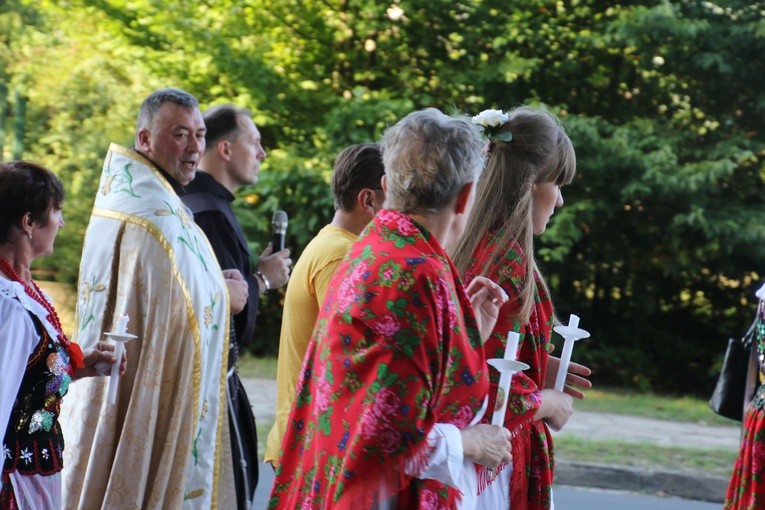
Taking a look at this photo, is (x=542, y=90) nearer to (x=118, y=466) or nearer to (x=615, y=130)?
(x=615, y=130)

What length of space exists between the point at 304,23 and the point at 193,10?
157 cm

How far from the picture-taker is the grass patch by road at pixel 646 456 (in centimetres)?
840

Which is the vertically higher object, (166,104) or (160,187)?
(166,104)

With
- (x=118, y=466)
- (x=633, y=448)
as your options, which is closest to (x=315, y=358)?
(x=118, y=466)

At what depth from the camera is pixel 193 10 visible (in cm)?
1423

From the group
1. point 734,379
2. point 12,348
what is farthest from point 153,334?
point 734,379

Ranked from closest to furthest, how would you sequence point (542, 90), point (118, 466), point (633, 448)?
point (118, 466), point (633, 448), point (542, 90)

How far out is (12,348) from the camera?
123 inches

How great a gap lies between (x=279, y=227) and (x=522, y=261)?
1858mm

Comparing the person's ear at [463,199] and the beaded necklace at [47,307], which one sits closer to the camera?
the person's ear at [463,199]

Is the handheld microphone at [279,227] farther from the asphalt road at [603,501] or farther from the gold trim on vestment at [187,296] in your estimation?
the asphalt road at [603,501]

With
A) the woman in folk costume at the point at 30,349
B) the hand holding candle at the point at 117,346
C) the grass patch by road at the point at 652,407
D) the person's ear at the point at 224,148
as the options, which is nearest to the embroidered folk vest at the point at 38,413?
the woman in folk costume at the point at 30,349

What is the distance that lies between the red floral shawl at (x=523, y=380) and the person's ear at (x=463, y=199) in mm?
444

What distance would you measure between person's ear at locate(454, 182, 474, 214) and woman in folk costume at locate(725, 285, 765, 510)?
7.59 ft
